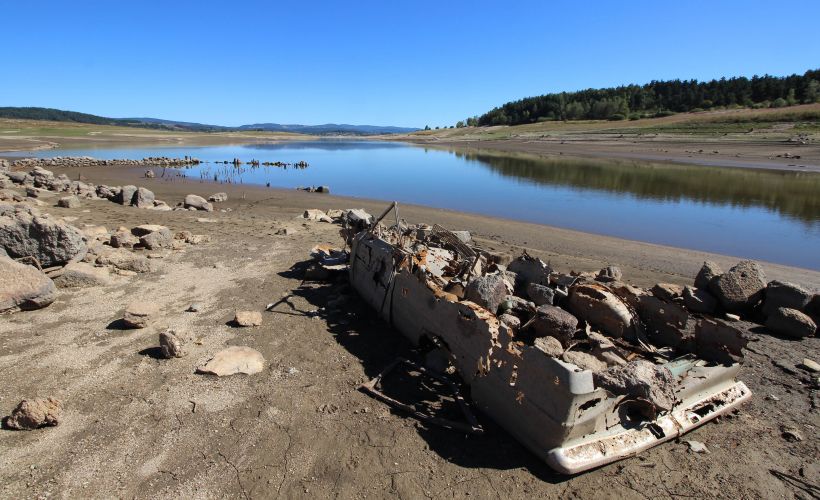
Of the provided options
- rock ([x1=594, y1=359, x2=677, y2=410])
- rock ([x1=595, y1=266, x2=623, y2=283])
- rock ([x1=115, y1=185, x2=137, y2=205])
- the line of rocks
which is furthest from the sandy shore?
the line of rocks

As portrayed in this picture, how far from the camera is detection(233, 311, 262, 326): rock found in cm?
727

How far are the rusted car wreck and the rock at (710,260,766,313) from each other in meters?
1.33

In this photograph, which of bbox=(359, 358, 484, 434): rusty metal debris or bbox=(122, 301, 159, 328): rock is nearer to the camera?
bbox=(359, 358, 484, 434): rusty metal debris

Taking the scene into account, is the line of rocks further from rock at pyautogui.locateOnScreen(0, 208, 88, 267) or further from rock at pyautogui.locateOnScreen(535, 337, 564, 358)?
rock at pyautogui.locateOnScreen(535, 337, 564, 358)

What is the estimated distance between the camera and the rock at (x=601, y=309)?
20.6 feet

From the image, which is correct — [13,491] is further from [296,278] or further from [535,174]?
[535,174]

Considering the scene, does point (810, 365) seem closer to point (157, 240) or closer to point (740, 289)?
point (740, 289)

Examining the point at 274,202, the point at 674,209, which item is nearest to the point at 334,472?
the point at 274,202

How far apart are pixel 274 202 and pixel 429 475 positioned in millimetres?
20872

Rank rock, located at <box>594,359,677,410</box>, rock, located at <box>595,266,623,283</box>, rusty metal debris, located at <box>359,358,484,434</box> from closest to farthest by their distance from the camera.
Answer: rock, located at <box>594,359,677,410</box> → rusty metal debris, located at <box>359,358,484,434</box> → rock, located at <box>595,266,623,283</box>

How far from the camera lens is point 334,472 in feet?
14.0

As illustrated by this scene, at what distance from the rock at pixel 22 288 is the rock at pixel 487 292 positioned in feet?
24.3

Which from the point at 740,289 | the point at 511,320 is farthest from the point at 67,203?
the point at 740,289

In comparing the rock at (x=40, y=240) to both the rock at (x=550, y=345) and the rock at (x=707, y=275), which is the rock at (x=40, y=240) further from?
the rock at (x=707, y=275)
